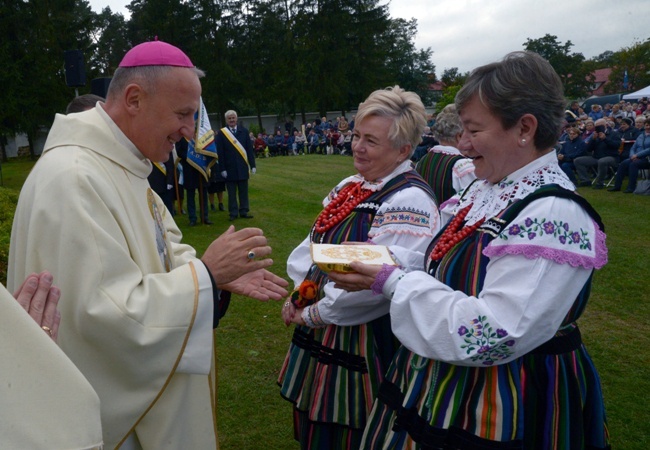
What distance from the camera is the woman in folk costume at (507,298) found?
1811mm

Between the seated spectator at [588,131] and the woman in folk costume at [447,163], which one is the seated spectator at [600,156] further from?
the woman in folk costume at [447,163]

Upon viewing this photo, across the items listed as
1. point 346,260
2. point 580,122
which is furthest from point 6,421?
point 580,122

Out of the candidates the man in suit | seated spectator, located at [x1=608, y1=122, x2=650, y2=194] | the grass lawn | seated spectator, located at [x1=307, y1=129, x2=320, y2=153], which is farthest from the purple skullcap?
seated spectator, located at [x1=307, y1=129, x2=320, y2=153]

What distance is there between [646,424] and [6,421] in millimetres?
4152

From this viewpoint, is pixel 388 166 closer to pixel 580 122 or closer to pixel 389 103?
pixel 389 103

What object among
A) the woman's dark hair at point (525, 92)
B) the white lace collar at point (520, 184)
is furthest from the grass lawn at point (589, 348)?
the woman's dark hair at point (525, 92)

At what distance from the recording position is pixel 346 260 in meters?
2.16

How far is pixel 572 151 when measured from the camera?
15047 mm

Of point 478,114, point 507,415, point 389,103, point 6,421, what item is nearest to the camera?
point 6,421

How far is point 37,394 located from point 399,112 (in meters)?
2.27

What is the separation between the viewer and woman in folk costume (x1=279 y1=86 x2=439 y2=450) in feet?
9.03

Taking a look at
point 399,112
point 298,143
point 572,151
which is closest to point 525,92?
point 399,112

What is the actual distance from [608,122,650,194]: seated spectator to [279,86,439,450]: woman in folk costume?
39.5 feet

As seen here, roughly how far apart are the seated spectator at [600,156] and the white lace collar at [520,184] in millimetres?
13466
